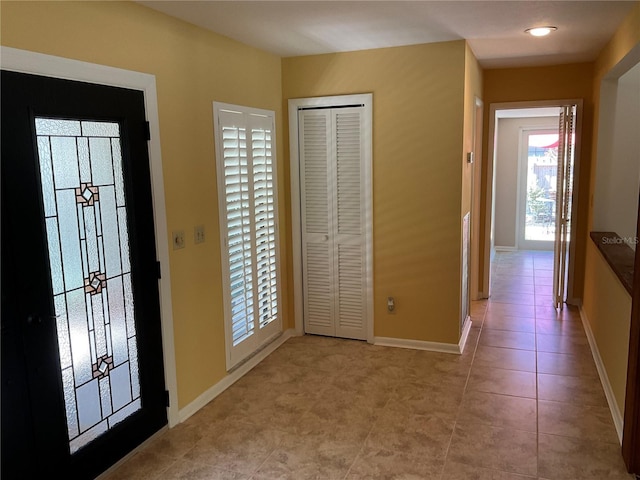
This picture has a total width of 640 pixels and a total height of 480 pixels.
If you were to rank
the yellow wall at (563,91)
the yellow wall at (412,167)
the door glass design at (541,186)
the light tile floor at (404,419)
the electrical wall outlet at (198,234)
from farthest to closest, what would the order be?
the door glass design at (541,186), the yellow wall at (563,91), the yellow wall at (412,167), the electrical wall outlet at (198,234), the light tile floor at (404,419)

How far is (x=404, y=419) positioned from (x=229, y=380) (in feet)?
4.21

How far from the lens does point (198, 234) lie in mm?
3361

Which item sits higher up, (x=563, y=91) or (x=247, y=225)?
(x=563, y=91)

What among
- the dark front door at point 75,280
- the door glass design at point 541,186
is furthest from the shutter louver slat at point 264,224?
the door glass design at point 541,186

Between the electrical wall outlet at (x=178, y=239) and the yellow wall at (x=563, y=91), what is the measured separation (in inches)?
145

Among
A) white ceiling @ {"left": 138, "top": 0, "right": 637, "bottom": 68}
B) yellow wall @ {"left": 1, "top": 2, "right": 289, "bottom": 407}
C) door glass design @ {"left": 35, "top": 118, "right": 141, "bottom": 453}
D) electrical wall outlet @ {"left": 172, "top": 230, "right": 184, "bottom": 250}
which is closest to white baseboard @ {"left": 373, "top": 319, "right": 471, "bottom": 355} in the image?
yellow wall @ {"left": 1, "top": 2, "right": 289, "bottom": 407}

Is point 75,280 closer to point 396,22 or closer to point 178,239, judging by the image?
point 178,239

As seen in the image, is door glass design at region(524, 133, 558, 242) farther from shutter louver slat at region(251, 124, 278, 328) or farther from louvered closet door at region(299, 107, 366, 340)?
shutter louver slat at region(251, 124, 278, 328)

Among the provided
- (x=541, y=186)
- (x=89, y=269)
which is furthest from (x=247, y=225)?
(x=541, y=186)

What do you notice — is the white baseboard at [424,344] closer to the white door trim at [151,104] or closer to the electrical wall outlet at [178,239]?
the white door trim at [151,104]

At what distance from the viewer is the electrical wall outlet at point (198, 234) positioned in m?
3.33

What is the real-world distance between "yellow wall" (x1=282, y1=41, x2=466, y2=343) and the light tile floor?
410mm

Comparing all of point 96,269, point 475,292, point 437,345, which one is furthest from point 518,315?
point 96,269

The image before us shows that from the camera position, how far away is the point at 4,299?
2184 mm
